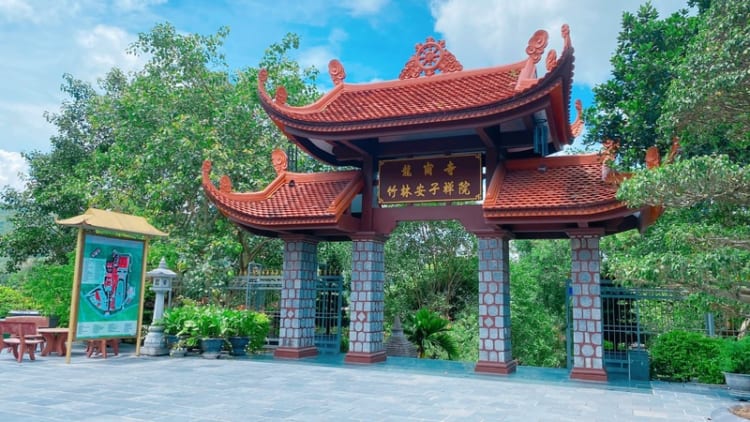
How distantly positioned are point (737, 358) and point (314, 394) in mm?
5506

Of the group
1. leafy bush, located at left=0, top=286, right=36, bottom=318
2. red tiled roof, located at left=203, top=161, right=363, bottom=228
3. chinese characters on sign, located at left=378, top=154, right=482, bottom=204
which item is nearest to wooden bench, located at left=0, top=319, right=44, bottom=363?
red tiled roof, located at left=203, top=161, right=363, bottom=228

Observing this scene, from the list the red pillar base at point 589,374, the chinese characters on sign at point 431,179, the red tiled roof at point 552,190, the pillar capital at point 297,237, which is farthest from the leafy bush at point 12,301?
the red pillar base at point 589,374

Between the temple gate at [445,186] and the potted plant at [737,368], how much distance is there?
1.67 metres

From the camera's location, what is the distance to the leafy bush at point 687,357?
817 centimetres

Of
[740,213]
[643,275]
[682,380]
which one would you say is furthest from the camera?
[682,380]

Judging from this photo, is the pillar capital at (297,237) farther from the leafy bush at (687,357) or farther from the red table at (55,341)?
the leafy bush at (687,357)

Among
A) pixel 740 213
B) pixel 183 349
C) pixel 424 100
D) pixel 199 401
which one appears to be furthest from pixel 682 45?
pixel 183 349

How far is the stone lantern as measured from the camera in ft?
33.7

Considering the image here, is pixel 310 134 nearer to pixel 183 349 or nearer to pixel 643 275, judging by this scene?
pixel 183 349

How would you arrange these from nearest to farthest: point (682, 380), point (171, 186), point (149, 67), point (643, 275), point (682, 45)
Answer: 1. point (643, 275)
2. point (682, 380)
3. point (682, 45)
4. point (171, 186)
5. point (149, 67)

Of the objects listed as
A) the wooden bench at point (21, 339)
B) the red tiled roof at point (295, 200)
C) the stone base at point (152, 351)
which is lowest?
the stone base at point (152, 351)

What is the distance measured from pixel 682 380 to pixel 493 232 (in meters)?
3.66

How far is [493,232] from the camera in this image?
29.6 feet

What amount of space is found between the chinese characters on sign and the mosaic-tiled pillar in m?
1.98
